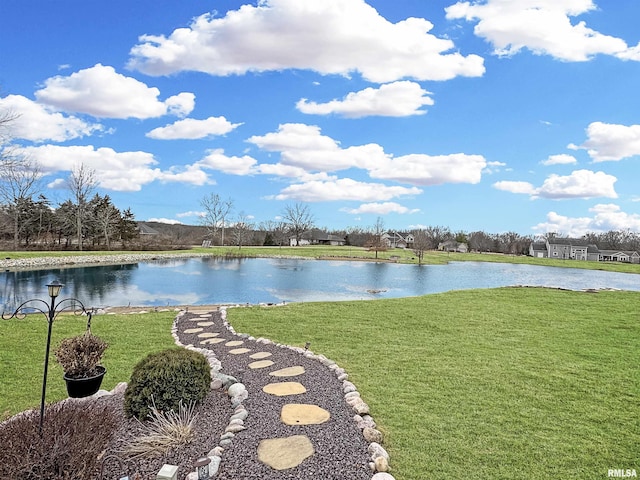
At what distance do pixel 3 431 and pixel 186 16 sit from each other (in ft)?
30.5

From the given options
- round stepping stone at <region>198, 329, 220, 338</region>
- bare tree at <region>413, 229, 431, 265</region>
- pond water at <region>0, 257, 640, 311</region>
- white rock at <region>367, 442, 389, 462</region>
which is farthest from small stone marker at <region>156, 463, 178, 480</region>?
bare tree at <region>413, 229, 431, 265</region>

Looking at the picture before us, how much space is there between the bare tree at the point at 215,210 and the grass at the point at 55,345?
3946 centimetres

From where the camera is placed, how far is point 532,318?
8695 mm

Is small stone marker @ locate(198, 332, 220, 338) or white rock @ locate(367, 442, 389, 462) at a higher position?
white rock @ locate(367, 442, 389, 462)

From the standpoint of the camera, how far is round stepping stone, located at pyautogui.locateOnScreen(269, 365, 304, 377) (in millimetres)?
4379

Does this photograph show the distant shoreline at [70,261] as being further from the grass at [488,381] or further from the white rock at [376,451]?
the white rock at [376,451]

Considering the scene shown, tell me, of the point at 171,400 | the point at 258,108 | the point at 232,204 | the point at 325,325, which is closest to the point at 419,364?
the point at 325,325

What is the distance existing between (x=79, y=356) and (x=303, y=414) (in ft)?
7.68

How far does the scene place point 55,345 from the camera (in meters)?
5.95

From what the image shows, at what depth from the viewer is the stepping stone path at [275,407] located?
2.63m

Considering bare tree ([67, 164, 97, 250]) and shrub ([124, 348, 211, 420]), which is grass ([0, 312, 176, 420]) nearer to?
shrub ([124, 348, 211, 420])

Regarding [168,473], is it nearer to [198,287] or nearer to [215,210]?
[198,287]

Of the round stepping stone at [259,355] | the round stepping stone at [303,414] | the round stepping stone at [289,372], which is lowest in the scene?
the round stepping stone at [259,355]

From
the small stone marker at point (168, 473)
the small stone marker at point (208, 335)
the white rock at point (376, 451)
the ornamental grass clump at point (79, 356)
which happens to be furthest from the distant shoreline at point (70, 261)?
the white rock at point (376, 451)
